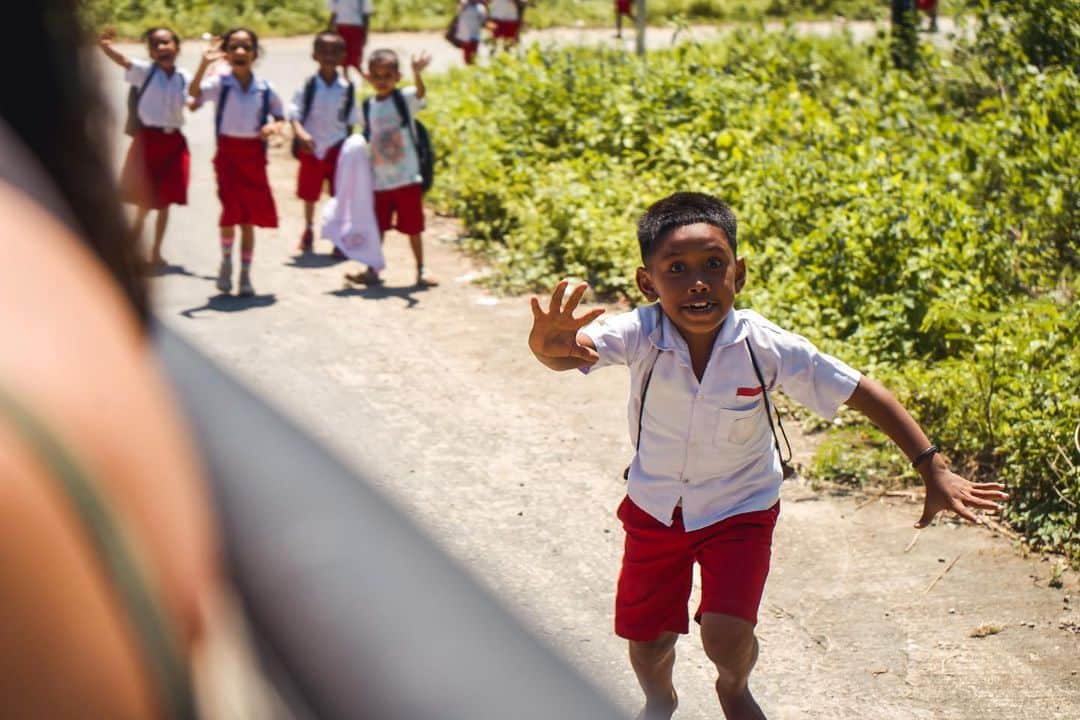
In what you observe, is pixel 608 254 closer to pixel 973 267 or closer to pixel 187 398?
pixel 973 267

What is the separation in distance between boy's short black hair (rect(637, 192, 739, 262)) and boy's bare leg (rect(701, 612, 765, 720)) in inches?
36.4

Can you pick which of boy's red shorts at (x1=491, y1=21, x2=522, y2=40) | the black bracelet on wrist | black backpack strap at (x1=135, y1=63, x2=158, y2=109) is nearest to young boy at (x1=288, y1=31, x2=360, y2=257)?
black backpack strap at (x1=135, y1=63, x2=158, y2=109)

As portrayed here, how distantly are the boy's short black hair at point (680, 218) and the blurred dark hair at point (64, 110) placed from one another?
2.63m

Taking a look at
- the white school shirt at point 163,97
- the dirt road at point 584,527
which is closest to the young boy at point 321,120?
the white school shirt at point 163,97

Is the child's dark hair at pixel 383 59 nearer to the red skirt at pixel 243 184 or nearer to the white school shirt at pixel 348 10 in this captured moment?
the red skirt at pixel 243 184

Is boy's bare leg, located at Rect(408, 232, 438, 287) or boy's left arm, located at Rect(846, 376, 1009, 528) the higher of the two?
boy's left arm, located at Rect(846, 376, 1009, 528)

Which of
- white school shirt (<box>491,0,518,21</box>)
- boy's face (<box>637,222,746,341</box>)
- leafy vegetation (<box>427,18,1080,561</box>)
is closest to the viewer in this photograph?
boy's face (<box>637,222,746,341</box>)

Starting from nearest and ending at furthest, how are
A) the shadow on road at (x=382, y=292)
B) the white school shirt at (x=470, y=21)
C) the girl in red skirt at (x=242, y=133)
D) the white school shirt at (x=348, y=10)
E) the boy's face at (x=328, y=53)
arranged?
the shadow on road at (x=382, y=292), the girl in red skirt at (x=242, y=133), the boy's face at (x=328, y=53), the white school shirt at (x=348, y=10), the white school shirt at (x=470, y=21)

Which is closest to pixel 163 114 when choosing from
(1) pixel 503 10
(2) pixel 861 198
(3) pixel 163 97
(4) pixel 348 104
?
(3) pixel 163 97

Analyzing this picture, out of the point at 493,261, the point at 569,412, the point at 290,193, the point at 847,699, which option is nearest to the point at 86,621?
the point at 847,699

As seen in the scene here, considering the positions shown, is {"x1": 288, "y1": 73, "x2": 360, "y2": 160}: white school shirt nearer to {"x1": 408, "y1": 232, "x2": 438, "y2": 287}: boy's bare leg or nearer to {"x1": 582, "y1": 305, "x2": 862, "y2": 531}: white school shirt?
{"x1": 408, "y1": 232, "x2": 438, "y2": 287}: boy's bare leg

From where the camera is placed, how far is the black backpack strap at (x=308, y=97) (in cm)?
895

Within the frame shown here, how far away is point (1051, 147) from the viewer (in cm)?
671

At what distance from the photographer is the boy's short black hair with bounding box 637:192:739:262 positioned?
3371 mm
